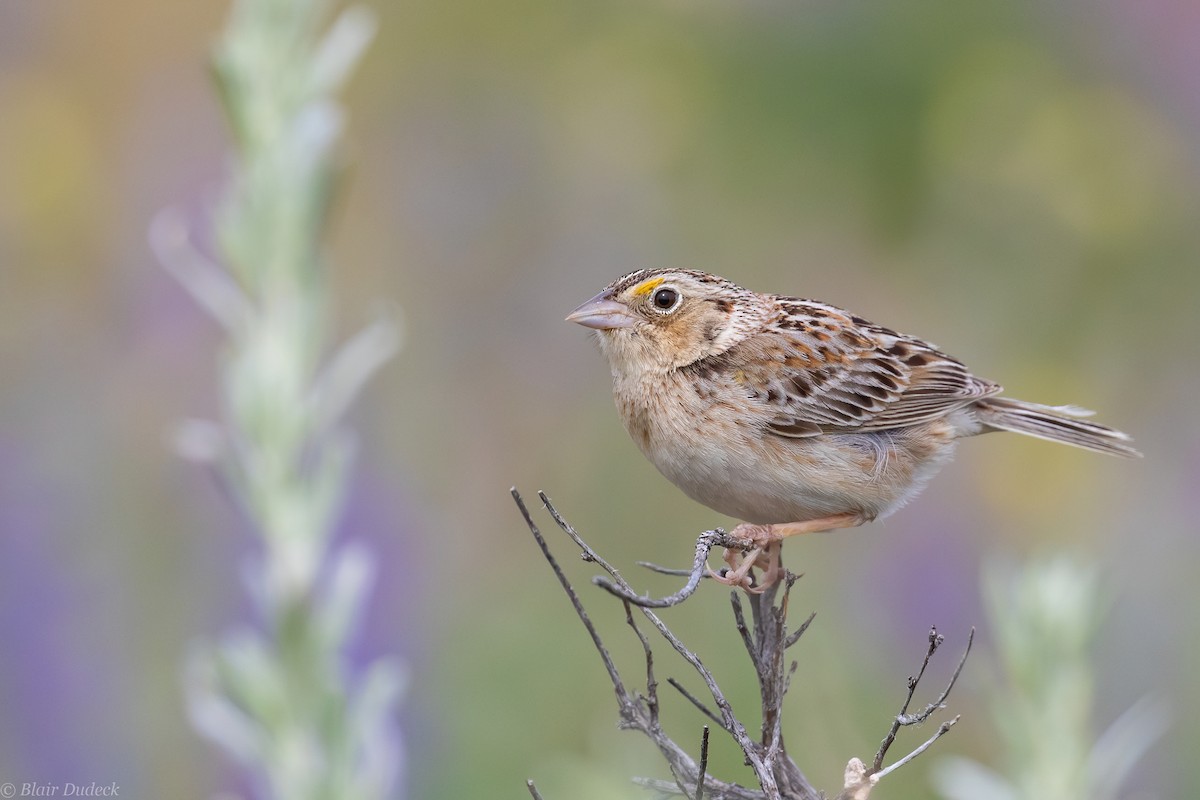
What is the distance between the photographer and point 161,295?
5926 mm

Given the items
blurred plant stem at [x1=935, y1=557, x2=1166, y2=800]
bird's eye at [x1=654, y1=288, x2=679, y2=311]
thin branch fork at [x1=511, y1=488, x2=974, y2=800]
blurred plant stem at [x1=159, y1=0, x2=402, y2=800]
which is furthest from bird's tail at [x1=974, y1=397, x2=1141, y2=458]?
blurred plant stem at [x1=159, y1=0, x2=402, y2=800]

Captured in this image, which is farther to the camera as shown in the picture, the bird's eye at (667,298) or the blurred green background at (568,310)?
the blurred green background at (568,310)

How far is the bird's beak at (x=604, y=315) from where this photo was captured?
3.91m

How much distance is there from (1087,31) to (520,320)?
11.2ft

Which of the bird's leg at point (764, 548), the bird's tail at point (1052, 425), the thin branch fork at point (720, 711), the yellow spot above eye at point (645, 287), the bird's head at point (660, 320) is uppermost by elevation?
the yellow spot above eye at point (645, 287)

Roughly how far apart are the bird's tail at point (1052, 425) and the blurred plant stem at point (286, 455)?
3.20 metres

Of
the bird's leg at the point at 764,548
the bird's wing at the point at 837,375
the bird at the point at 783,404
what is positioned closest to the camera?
the bird's leg at the point at 764,548

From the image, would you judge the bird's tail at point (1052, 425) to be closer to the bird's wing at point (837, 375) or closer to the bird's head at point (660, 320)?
the bird's wing at point (837, 375)

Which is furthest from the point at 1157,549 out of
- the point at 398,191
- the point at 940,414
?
the point at 398,191

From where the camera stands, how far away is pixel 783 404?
12.5 feet

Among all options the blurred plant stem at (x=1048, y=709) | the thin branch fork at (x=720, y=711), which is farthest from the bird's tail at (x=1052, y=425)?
the thin branch fork at (x=720, y=711)

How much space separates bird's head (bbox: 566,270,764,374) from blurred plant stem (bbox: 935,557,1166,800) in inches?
60.2

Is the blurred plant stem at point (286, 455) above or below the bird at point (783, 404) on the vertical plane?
below

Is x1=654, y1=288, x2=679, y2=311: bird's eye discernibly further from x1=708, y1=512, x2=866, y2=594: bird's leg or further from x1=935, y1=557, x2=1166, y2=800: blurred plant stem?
x1=935, y1=557, x2=1166, y2=800: blurred plant stem
